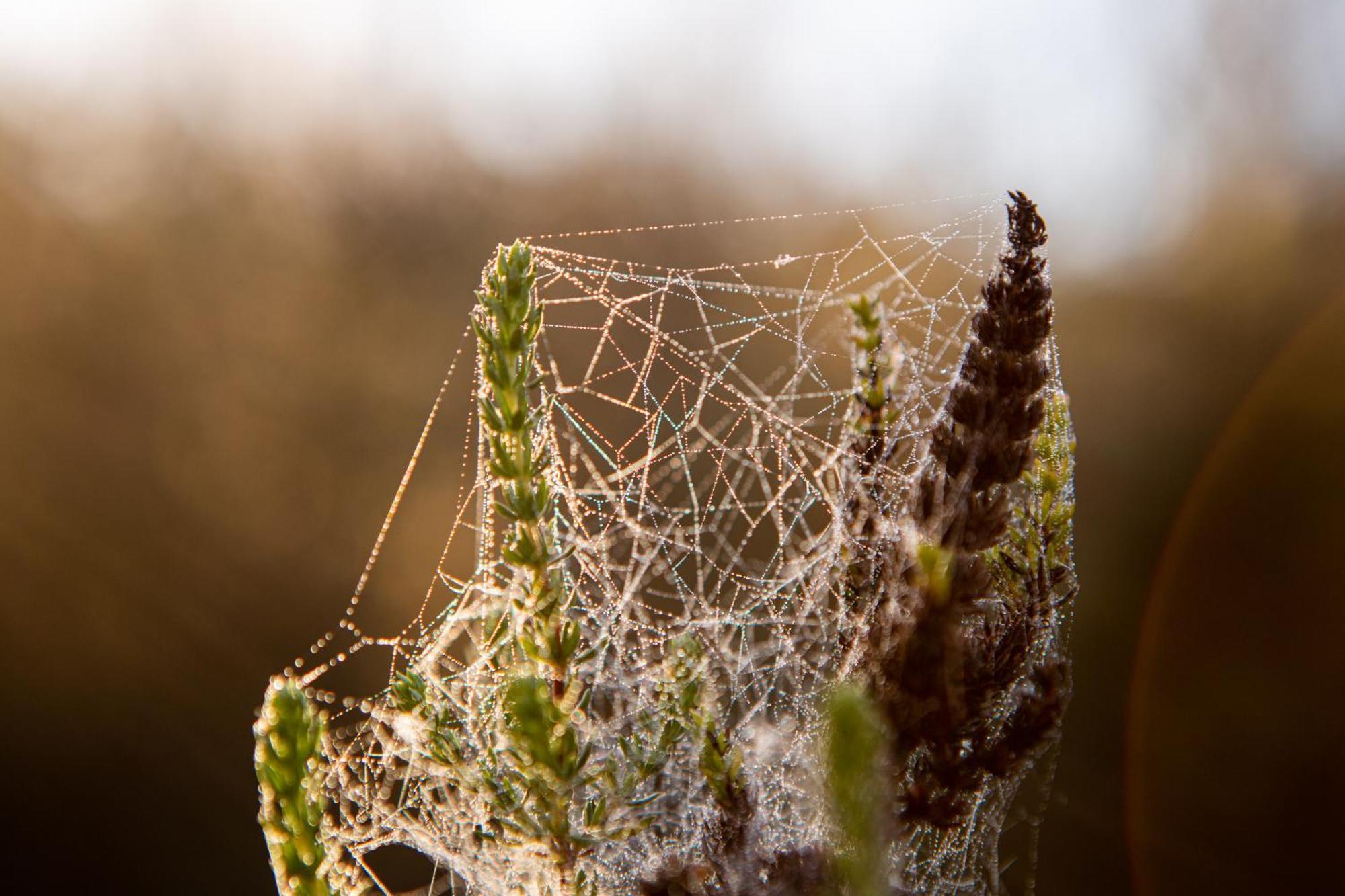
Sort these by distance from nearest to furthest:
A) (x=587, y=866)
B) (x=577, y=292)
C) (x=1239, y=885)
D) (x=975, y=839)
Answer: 1. (x=587, y=866)
2. (x=975, y=839)
3. (x=577, y=292)
4. (x=1239, y=885)

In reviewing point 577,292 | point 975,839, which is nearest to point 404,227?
point 577,292

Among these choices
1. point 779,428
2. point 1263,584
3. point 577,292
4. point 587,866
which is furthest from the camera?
point 1263,584

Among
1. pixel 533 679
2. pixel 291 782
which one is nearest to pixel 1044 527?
pixel 533 679

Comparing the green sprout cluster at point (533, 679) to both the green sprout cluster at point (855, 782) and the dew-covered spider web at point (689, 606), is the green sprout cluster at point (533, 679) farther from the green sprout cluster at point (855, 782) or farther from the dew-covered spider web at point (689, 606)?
the green sprout cluster at point (855, 782)

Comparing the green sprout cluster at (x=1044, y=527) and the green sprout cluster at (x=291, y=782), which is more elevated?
the green sprout cluster at (x=1044, y=527)

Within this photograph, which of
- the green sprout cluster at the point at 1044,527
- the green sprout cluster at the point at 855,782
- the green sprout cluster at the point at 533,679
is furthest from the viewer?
the green sprout cluster at the point at 1044,527

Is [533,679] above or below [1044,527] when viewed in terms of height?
below

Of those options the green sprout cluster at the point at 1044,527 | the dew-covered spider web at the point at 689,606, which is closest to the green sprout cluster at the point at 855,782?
the dew-covered spider web at the point at 689,606

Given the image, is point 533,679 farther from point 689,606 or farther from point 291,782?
point 689,606

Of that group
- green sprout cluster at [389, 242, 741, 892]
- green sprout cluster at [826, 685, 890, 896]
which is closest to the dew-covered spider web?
green sprout cluster at [389, 242, 741, 892]

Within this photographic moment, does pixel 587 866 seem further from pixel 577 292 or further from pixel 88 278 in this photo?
pixel 88 278

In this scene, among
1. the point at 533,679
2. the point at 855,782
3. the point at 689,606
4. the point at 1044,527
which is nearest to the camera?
the point at 855,782
